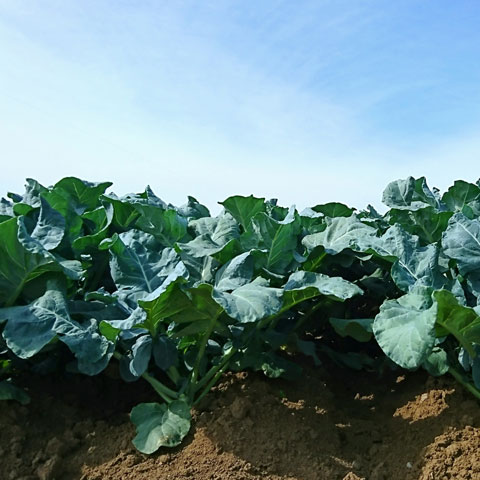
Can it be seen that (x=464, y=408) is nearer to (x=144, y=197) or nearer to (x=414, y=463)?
(x=414, y=463)

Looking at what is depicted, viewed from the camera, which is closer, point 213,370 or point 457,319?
point 457,319

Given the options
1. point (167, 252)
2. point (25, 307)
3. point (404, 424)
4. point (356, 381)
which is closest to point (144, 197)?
point (167, 252)

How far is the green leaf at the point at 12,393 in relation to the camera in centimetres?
255

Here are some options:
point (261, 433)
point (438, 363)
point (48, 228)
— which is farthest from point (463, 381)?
point (48, 228)

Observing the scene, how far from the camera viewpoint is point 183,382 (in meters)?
2.53

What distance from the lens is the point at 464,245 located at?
8.17ft

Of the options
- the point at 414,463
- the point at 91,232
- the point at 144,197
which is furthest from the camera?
the point at 144,197

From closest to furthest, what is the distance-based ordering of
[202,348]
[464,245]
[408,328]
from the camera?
[408,328]
[202,348]
[464,245]

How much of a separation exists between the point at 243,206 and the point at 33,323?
1109 millimetres

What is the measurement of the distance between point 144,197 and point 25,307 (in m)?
1.26

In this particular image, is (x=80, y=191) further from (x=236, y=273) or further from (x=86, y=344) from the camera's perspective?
(x=236, y=273)

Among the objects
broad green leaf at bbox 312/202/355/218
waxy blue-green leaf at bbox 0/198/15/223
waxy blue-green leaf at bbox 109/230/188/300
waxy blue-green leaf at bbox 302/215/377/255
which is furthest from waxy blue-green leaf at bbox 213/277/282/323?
waxy blue-green leaf at bbox 0/198/15/223

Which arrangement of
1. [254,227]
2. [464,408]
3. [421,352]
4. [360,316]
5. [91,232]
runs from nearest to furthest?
[421,352]
[464,408]
[254,227]
[91,232]
[360,316]

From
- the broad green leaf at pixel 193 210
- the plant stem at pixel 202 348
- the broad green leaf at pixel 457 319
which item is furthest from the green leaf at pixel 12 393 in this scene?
the broad green leaf at pixel 457 319
